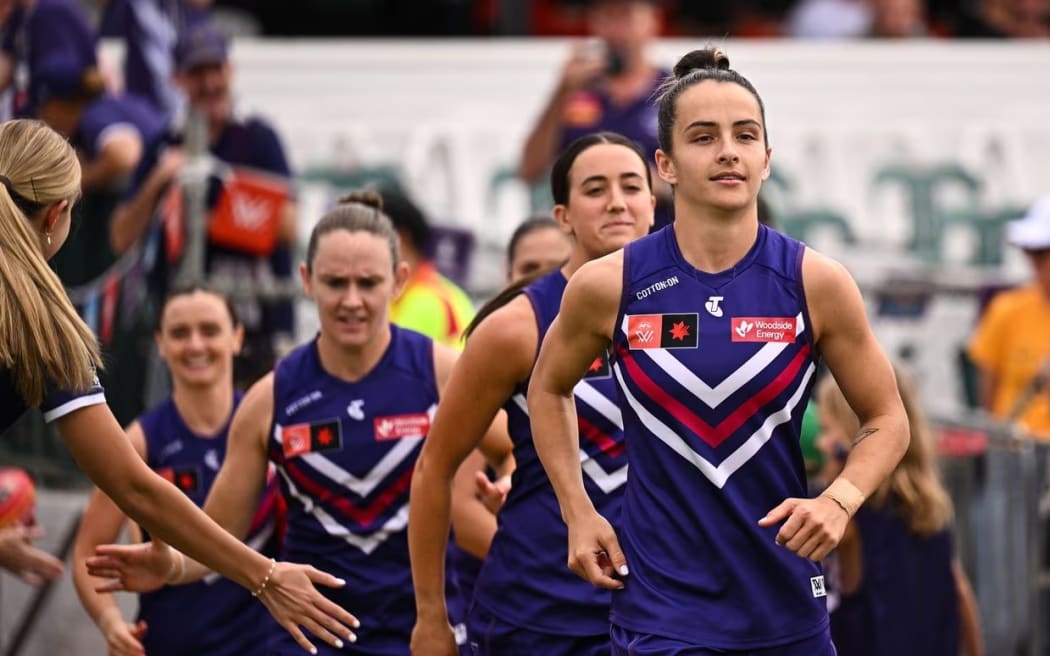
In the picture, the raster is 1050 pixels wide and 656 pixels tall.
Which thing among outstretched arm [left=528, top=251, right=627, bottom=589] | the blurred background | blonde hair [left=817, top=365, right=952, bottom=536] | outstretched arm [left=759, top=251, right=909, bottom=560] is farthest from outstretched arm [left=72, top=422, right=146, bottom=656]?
blonde hair [left=817, top=365, right=952, bottom=536]

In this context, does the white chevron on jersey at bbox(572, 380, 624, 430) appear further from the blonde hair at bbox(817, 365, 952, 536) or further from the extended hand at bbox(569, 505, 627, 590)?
the blonde hair at bbox(817, 365, 952, 536)

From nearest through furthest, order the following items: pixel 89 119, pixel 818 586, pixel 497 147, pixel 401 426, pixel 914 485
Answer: pixel 818 586 → pixel 401 426 → pixel 914 485 → pixel 89 119 → pixel 497 147

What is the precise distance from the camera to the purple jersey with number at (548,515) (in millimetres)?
5477

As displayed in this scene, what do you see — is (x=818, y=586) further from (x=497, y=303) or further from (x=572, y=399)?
(x=497, y=303)

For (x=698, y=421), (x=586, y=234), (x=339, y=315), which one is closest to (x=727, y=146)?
(x=698, y=421)

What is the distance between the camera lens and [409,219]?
8734mm

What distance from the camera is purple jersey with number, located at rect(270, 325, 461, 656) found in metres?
5.93

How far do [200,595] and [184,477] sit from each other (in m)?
0.40

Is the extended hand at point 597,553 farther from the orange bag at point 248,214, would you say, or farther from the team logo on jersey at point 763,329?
the orange bag at point 248,214

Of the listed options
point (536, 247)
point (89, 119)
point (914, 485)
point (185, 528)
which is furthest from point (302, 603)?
point (89, 119)

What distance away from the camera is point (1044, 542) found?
906 cm

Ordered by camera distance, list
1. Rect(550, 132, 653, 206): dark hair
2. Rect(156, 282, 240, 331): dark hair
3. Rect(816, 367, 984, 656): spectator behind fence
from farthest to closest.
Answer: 1. Rect(816, 367, 984, 656): spectator behind fence
2. Rect(156, 282, 240, 331): dark hair
3. Rect(550, 132, 653, 206): dark hair

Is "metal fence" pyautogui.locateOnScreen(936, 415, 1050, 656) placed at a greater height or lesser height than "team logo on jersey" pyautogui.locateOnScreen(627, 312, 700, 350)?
lesser

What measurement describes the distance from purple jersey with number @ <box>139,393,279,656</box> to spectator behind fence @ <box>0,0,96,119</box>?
10.7ft
